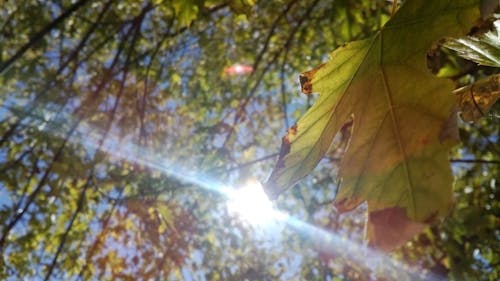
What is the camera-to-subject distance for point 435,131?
0.67 metres

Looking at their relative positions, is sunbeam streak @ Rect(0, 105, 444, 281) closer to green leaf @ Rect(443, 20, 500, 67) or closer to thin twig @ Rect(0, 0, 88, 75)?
thin twig @ Rect(0, 0, 88, 75)

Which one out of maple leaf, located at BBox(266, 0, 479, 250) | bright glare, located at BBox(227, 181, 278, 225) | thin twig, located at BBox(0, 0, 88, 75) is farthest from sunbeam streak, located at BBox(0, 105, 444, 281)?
maple leaf, located at BBox(266, 0, 479, 250)

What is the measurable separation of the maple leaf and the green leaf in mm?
29

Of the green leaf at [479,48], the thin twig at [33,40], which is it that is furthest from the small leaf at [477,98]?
the thin twig at [33,40]

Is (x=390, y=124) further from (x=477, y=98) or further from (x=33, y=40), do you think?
(x=33, y=40)

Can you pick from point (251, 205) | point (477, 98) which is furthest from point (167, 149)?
point (477, 98)

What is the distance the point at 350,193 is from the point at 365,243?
0.35ft

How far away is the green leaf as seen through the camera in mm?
760

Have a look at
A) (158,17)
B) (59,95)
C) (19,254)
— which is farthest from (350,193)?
(158,17)

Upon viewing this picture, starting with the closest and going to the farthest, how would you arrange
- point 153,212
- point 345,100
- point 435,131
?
point 435,131, point 345,100, point 153,212

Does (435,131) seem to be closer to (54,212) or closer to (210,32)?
(54,212)

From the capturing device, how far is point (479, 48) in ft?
2.53

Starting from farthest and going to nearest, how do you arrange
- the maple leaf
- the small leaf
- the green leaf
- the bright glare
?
the bright glare → the small leaf → the green leaf → the maple leaf

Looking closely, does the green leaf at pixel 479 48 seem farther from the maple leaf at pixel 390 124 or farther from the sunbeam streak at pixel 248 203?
the sunbeam streak at pixel 248 203
